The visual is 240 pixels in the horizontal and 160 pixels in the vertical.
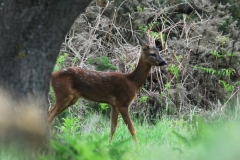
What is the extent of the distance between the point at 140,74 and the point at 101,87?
2.82ft

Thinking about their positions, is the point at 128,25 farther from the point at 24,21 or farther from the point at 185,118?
the point at 24,21

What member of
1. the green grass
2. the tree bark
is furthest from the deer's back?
the tree bark

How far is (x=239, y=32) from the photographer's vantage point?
1521cm

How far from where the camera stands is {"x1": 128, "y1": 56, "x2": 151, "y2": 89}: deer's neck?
37.5 feet

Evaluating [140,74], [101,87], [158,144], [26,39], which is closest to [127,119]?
[101,87]

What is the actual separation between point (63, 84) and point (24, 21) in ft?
14.8

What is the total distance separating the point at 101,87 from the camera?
11000 mm

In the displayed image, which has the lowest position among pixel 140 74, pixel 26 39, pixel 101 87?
pixel 101 87

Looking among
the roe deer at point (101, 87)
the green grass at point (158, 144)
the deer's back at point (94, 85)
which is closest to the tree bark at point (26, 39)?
the green grass at point (158, 144)

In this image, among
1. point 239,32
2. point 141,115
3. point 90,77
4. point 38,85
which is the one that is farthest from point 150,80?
point 38,85

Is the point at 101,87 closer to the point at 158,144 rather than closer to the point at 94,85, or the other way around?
the point at 94,85

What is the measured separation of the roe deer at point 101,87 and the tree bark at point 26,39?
4.21m

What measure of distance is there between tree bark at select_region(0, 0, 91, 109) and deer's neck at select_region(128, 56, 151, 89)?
5.16 meters

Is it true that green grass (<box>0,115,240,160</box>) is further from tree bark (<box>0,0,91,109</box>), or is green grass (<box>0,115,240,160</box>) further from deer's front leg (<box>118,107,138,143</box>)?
tree bark (<box>0,0,91,109</box>)
